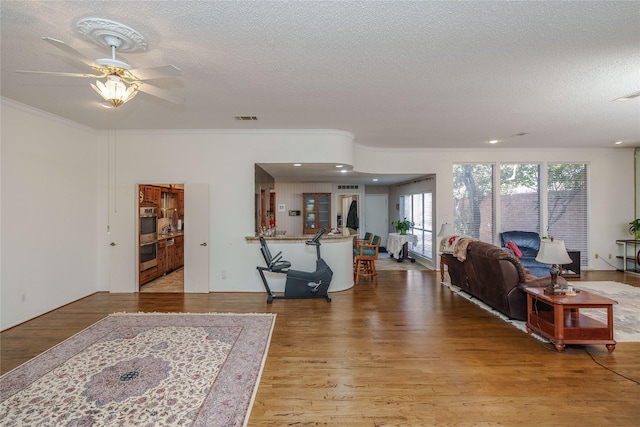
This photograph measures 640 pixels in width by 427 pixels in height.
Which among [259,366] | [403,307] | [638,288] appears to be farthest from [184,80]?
[638,288]

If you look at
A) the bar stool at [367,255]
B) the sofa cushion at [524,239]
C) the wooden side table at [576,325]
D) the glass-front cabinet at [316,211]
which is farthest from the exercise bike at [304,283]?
the glass-front cabinet at [316,211]

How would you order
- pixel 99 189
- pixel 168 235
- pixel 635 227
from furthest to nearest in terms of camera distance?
pixel 168 235, pixel 635 227, pixel 99 189

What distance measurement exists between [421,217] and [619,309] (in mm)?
4277

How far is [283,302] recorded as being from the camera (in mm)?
4691

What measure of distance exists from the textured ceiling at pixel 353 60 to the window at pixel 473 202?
219 centimetres

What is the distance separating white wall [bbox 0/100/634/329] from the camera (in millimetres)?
3799

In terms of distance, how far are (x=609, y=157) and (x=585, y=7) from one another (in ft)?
22.4

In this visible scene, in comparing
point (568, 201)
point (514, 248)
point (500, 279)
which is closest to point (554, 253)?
point (500, 279)

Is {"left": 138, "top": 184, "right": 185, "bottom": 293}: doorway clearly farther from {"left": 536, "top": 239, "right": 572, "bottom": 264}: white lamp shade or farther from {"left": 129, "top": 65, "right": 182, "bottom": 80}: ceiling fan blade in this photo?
{"left": 536, "top": 239, "right": 572, "bottom": 264}: white lamp shade

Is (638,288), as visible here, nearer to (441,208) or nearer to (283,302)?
(441,208)

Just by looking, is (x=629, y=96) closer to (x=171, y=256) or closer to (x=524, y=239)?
(x=524, y=239)

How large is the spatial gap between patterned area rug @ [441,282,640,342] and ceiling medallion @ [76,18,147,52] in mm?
4874

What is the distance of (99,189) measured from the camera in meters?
5.27

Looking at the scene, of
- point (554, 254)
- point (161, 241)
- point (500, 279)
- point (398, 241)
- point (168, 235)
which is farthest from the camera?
point (398, 241)
